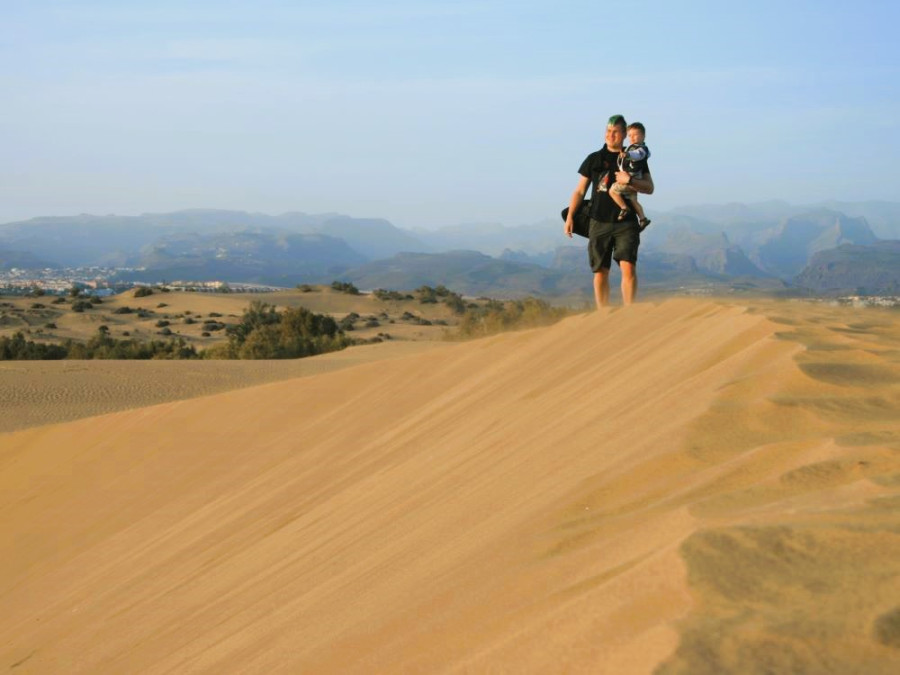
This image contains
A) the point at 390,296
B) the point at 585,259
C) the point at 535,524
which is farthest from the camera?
the point at 585,259

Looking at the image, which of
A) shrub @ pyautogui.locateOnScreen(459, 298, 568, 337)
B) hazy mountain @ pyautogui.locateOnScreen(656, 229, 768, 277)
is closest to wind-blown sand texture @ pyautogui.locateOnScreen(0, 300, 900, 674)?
shrub @ pyautogui.locateOnScreen(459, 298, 568, 337)

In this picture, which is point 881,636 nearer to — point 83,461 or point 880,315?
Answer: point 880,315

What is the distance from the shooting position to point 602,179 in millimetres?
8391

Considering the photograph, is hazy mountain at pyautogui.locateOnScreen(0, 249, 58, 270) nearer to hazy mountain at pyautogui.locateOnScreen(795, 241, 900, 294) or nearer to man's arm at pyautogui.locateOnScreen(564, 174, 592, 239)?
hazy mountain at pyautogui.locateOnScreen(795, 241, 900, 294)

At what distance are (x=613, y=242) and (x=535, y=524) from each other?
5217 millimetres

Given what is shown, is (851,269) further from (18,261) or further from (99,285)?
(18,261)

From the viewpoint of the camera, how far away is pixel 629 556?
112 inches

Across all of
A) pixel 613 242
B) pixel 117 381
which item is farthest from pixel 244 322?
pixel 613 242

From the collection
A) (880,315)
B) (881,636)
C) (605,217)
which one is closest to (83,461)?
(605,217)

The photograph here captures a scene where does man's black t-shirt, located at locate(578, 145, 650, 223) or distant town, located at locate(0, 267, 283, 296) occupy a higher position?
man's black t-shirt, located at locate(578, 145, 650, 223)

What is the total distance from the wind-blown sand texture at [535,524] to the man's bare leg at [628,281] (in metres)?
0.73

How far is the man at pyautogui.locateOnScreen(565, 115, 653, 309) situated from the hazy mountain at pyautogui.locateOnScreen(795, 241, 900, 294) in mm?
Result: 8133

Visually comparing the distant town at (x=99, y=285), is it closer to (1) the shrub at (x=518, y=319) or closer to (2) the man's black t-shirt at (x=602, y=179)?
(1) the shrub at (x=518, y=319)

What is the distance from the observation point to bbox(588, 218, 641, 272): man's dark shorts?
842cm
